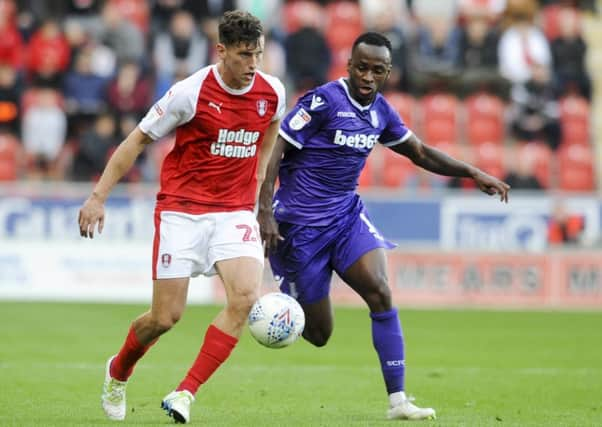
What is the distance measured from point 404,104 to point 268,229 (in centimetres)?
1368

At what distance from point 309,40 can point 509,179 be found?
4351 mm

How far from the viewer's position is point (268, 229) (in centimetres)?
842

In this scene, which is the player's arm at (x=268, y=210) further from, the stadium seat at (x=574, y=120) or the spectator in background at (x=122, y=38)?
the stadium seat at (x=574, y=120)

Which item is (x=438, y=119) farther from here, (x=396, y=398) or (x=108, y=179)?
(x=108, y=179)

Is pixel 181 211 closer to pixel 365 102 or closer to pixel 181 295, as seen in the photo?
pixel 181 295

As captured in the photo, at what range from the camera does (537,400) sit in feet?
31.1

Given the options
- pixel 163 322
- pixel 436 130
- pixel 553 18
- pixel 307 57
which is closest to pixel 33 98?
pixel 307 57

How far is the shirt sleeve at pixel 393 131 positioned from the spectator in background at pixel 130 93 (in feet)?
39.7

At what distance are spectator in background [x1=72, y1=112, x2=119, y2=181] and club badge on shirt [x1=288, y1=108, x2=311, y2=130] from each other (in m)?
11.1

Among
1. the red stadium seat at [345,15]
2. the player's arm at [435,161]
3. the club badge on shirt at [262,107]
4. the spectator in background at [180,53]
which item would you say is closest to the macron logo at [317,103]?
the player's arm at [435,161]

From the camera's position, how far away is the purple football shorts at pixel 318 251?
8898 millimetres

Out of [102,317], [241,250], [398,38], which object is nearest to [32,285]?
[102,317]

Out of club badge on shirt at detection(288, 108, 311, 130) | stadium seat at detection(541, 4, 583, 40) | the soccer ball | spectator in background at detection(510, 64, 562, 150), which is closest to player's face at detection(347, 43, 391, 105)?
club badge on shirt at detection(288, 108, 311, 130)

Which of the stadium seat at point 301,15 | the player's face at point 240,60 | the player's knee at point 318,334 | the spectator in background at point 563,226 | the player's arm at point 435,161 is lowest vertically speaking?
the spectator in background at point 563,226
